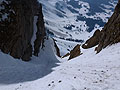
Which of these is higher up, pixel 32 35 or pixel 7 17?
pixel 7 17

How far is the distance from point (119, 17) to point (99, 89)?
2605 centimetres

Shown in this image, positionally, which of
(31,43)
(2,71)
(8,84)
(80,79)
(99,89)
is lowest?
(31,43)

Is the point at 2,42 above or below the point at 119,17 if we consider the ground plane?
below

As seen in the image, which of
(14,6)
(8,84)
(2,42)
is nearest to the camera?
(8,84)

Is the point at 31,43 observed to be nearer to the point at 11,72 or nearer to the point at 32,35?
the point at 32,35

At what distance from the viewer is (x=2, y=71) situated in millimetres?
24141

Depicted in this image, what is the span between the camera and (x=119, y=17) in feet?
123

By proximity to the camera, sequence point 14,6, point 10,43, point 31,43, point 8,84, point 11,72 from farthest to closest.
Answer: point 31,43
point 14,6
point 10,43
point 11,72
point 8,84

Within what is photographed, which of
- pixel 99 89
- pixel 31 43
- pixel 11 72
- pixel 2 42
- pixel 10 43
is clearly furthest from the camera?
pixel 31 43

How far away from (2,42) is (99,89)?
24.6 meters

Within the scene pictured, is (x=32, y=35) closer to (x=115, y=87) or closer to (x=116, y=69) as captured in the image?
(x=116, y=69)

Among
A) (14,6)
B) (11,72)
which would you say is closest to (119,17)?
(14,6)

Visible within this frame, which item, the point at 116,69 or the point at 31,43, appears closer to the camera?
the point at 116,69

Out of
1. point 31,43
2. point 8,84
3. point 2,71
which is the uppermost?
point 8,84
